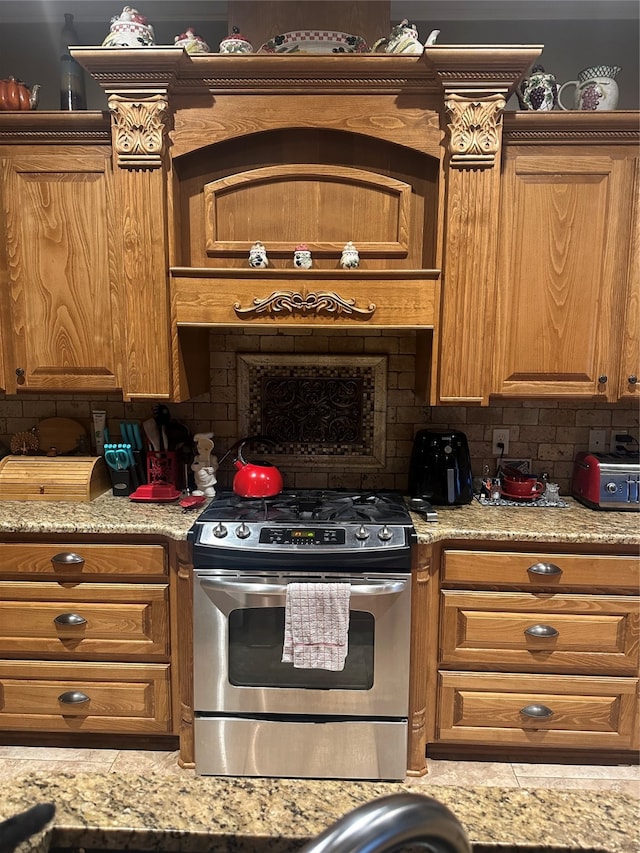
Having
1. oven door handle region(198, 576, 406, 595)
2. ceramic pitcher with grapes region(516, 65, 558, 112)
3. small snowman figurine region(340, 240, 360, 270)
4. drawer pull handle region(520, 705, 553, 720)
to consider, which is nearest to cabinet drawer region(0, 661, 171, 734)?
oven door handle region(198, 576, 406, 595)

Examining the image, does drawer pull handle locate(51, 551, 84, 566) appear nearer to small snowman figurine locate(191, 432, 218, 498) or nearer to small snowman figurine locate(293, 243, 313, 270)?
small snowman figurine locate(191, 432, 218, 498)

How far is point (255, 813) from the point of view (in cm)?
67

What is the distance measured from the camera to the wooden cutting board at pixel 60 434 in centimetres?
277

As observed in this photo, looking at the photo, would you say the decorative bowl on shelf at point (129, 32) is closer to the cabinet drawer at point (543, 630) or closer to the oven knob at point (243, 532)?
the oven knob at point (243, 532)

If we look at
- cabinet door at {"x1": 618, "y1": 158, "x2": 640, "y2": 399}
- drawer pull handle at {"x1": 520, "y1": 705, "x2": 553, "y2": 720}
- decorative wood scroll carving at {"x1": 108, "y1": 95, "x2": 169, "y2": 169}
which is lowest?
drawer pull handle at {"x1": 520, "y1": 705, "x2": 553, "y2": 720}

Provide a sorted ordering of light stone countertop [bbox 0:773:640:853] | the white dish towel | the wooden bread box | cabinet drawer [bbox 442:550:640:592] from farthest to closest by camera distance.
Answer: the wooden bread box → cabinet drawer [bbox 442:550:640:592] → the white dish towel → light stone countertop [bbox 0:773:640:853]

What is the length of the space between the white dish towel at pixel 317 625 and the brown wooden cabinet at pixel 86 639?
50 cm

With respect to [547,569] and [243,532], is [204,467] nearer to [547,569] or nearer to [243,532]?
[243,532]

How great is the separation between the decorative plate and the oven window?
81.4 inches

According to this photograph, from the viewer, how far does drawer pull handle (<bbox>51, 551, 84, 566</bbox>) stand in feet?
7.39

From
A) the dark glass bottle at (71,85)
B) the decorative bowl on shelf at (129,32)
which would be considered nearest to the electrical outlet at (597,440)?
the decorative bowl on shelf at (129,32)

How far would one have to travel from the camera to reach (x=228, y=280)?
2318 millimetres

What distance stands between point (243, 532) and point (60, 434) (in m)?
1.14

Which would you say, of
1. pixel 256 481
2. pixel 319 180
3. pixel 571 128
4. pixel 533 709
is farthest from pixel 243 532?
pixel 571 128
